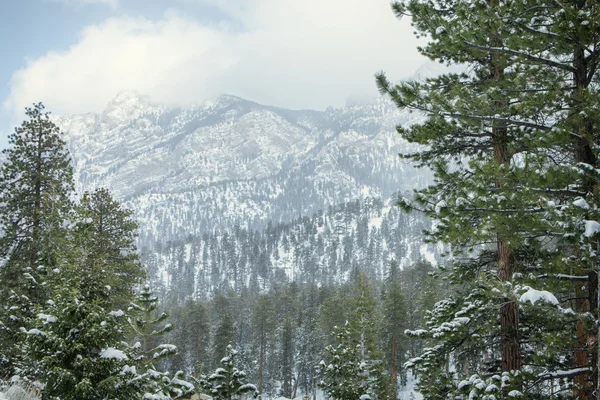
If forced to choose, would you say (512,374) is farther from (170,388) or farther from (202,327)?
(202,327)

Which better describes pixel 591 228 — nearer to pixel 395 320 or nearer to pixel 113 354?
pixel 113 354

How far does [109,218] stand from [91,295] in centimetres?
1224

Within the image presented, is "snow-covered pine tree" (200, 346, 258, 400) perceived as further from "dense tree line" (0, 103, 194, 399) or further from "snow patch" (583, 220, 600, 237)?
"snow patch" (583, 220, 600, 237)

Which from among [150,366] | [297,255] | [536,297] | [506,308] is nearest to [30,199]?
[150,366]

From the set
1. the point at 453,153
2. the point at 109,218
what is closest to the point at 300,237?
the point at 109,218

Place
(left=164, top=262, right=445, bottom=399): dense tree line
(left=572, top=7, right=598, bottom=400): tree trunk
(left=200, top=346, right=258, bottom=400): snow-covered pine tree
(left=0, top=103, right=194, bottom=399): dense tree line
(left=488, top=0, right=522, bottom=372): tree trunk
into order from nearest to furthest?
(left=572, top=7, right=598, bottom=400): tree trunk
(left=488, top=0, right=522, bottom=372): tree trunk
(left=0, top=103, right=194, bottom=399): dense tree line
(left=200, top=346, right=258, bottom=400): snow-covered pine tree
(left=164, top=262, right=445, bottom=399): dense tree line

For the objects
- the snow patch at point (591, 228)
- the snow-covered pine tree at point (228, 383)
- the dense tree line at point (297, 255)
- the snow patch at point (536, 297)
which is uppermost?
the dense tree line at point (297, 255)

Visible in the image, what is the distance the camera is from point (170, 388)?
10.0 meters

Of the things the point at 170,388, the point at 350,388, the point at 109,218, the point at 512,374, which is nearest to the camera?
the point at 512,374

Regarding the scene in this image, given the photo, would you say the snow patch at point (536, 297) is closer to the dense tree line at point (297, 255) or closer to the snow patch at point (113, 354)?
the snow patch at point (113, 354)

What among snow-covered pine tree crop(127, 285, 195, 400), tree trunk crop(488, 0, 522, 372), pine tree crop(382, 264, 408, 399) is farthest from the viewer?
pine tree crop(382, 264, 408, 399)

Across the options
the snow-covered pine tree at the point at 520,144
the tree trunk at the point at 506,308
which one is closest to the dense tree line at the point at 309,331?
the tree trunk at the point at 506,308

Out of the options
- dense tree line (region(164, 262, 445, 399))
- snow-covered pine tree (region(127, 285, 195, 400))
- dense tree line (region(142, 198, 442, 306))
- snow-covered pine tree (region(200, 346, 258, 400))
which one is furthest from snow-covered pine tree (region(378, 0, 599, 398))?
dense tree line (region(142, 198, 442, 306))

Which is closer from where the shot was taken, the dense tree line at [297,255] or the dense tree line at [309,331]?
the dense tree line at [309,331]
